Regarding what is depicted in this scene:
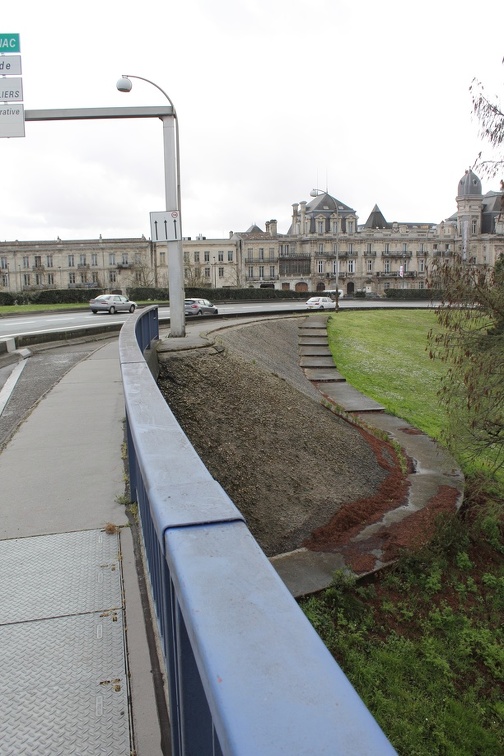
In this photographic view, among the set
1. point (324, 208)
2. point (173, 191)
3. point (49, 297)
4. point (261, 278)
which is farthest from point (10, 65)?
point (324, 208)

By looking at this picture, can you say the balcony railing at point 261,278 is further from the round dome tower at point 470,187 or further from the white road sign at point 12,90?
the white road sign at point 12,90

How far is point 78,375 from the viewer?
12781mm

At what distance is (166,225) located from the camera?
13.1m

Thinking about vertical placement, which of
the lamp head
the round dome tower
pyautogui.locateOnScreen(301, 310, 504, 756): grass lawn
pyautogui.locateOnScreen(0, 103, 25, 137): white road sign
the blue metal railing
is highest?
the round dome tower

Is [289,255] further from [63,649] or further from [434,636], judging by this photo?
[63,649]

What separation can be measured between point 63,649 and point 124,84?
51.0 ft

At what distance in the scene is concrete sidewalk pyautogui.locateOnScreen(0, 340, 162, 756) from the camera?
8.13ft

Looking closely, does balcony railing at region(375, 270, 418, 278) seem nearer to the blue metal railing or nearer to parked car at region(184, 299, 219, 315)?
parked car at region(184, 299, 219, 315)

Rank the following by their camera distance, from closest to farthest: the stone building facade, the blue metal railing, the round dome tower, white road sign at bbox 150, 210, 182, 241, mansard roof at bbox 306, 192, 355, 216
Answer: the blue metal railing
white road sign at bbox 150, 210, 182, 241
the stone building facade
the round dome tower
mansard roof at bbox 306, 192, 355, 216

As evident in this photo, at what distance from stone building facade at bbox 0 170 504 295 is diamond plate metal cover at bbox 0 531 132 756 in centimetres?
10718

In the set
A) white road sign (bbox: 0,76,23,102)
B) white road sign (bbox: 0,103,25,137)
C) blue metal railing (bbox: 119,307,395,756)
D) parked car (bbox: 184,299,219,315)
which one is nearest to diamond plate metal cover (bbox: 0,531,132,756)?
blue metal railing (bbox: 119,307,395,756)

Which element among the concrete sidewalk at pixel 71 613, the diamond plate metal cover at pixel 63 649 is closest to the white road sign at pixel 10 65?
the concrete sidewalk at pixel 71 613

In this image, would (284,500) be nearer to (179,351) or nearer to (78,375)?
(179,351)

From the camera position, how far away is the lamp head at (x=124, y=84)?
15578 millimetres
